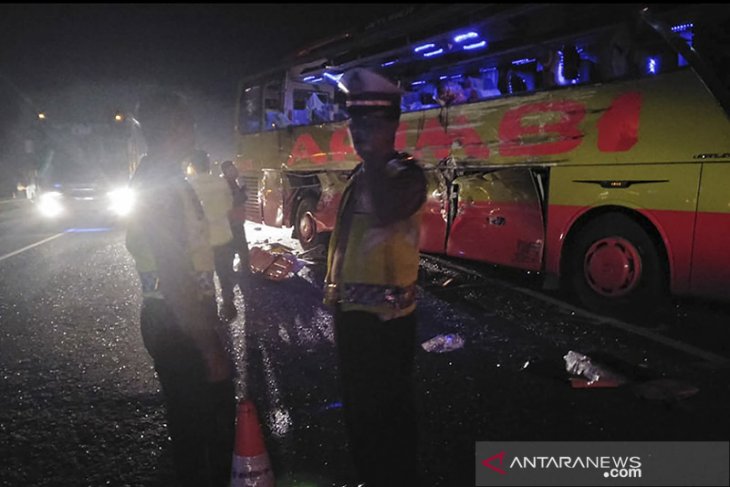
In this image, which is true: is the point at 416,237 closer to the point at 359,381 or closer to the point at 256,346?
the point at 359,381

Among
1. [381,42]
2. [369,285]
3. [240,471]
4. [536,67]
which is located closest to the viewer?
[369,285]

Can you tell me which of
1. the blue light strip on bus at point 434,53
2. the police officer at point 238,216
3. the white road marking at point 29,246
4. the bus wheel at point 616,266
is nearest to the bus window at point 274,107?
the police officer at point 238,216

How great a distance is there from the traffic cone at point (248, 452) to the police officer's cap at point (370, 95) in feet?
4.73

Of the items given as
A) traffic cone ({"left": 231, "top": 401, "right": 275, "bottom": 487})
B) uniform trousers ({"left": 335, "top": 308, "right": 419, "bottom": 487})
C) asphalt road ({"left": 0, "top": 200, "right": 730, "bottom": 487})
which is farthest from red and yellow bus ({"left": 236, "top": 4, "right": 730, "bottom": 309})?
traffic cone ({"left": 231, "top": 401, "right": 275, "bottom": 487})

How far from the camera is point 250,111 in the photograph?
11242 mm

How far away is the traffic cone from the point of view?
2.36 meters

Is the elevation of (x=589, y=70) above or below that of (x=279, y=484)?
above

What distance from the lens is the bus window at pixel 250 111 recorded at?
10.9 m

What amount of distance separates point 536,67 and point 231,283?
Answer: 476 cm

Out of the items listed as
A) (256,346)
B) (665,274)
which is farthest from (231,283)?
(665,274)

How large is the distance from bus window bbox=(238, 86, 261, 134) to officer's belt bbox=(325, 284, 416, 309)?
948cm

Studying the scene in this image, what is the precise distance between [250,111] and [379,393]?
10088 millimetres

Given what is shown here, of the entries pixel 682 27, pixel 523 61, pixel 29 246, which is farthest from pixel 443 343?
pixel 29 246

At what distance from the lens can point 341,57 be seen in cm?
855
